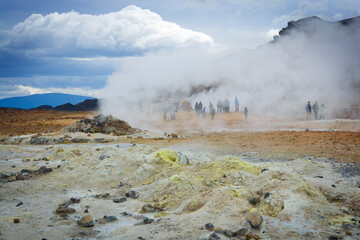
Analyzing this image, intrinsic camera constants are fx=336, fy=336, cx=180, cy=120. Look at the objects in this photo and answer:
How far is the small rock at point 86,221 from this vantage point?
216 inches

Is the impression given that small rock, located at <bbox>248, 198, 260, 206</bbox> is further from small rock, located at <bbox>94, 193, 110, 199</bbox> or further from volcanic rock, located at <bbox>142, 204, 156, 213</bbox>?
small rock, located at <bbox>94, 193, 110, 199</bbox>

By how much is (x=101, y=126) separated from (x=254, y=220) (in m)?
17.7

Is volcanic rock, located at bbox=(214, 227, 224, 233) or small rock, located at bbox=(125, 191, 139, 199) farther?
small rock, located at bbox=(125, 191, 139, 199)

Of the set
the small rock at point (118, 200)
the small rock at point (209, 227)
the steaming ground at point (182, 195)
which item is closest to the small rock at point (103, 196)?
the steaming ground at point (182, 195)

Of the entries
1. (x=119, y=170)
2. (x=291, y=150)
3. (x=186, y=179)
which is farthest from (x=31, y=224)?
(x=291, y=150)

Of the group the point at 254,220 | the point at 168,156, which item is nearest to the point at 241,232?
the point at 254,220

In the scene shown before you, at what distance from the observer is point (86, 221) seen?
553 cm

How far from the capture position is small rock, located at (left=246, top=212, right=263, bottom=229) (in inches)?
190

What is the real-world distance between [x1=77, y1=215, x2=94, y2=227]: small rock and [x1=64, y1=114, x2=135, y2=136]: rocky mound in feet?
50.1

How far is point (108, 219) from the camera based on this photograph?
18.9ft

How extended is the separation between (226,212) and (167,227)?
100 centimetres

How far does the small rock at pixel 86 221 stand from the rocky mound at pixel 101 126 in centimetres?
1527

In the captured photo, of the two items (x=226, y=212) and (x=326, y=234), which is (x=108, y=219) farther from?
(x=326, y=234)

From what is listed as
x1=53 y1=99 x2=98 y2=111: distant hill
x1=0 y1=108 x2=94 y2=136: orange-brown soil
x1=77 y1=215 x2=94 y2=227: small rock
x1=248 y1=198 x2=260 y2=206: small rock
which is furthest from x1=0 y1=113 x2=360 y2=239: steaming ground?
x1=53 y1=99 x2=98 y2=111: distant hill
